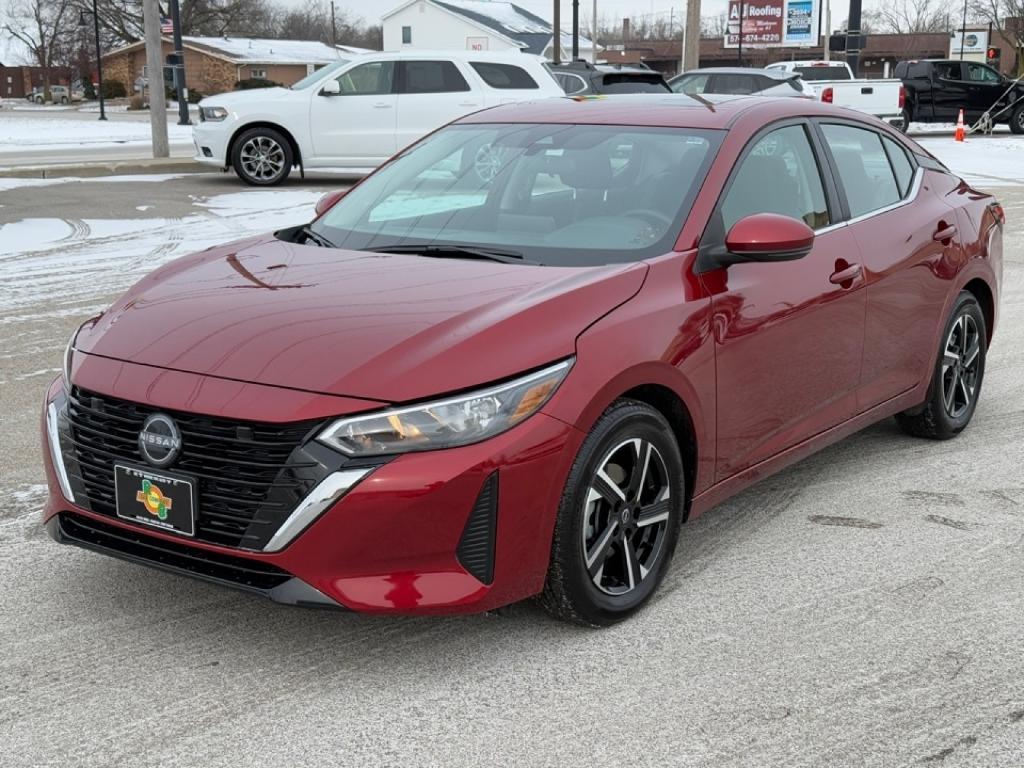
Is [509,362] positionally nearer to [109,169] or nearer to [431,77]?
[431,77]

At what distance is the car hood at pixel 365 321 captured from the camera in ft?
10.9

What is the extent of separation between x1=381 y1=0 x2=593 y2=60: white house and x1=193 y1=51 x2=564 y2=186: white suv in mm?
52133

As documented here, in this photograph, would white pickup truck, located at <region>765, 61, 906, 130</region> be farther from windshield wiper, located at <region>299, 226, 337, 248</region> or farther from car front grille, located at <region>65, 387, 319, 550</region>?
car front grille, located at <region>65, 387, 319, 550</region>

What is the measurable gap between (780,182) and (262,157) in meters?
12.6

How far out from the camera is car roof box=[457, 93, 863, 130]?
473 cm

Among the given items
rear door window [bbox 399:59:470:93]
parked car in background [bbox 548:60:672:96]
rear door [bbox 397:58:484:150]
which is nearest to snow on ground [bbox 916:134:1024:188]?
parked car in background [bbox 548:60:672:96]

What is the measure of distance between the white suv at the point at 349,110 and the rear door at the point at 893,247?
11.4 m

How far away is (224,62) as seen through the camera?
231 ft

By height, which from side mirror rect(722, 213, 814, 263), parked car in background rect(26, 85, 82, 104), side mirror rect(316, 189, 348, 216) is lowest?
side mirror rect(722, 213, 814, 263)

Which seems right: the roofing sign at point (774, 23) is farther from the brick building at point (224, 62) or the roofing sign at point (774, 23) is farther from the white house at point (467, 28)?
the brick building at point (224, 62)

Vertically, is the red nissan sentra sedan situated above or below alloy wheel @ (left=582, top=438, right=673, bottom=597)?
above

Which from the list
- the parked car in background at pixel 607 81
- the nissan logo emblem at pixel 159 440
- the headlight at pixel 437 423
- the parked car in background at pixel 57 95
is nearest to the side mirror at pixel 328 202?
the nissan logo emblem at pixel 159 440

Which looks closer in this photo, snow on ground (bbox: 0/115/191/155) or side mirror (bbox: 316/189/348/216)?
side mirror (bbox: 316/189/348/216)

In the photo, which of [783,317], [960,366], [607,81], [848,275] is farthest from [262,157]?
[783,317]
